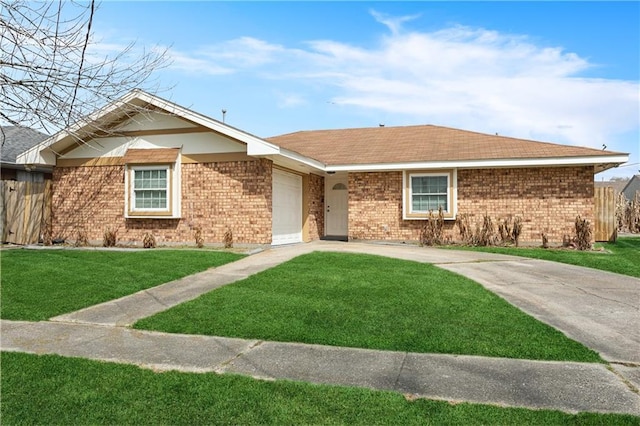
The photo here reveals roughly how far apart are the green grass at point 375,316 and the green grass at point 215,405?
4.60 feet

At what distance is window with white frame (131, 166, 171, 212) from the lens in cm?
1470

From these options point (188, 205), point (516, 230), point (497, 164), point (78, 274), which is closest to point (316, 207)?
point (188, 205)

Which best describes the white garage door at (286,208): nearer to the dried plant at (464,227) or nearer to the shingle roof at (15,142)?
the dried plant at (464,227)

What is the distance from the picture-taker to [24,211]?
52.1 ft

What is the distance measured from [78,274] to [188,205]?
17.7 feet

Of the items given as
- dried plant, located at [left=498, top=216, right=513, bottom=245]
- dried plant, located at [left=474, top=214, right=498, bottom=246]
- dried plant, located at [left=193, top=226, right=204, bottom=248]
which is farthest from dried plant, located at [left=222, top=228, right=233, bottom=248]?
dried plant, located at [left=498, top=216, right=513, bottom=245]

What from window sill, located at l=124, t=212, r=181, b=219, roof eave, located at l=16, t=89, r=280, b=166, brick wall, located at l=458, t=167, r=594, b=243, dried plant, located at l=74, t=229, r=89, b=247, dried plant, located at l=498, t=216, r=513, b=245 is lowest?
dried plant, located at l=74, t=229, r=89, b=247

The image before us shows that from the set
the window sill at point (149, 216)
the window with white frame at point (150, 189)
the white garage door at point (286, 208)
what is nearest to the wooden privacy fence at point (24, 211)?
the window sill at point (149, 216)

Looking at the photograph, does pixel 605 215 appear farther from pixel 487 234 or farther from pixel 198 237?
pixel 198 237

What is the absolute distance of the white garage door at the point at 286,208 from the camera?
1465 cm

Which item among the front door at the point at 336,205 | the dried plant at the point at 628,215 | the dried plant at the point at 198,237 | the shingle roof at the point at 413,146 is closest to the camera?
the dried plant at the point at 198,237

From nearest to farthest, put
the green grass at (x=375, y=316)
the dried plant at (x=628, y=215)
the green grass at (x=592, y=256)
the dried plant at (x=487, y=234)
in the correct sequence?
the green grass at (x=375, y=316) → the green grass at (x=592, y=256) → the dried plant at (x=487, y=234) → the dried plant at (x=628, y=215)

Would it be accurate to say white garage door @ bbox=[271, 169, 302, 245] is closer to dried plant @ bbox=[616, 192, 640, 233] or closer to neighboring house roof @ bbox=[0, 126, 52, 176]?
neighboring house roof @ bbox=[0, 126, 52, 176]

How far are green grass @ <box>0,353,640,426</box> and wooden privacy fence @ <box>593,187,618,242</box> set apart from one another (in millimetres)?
16625
